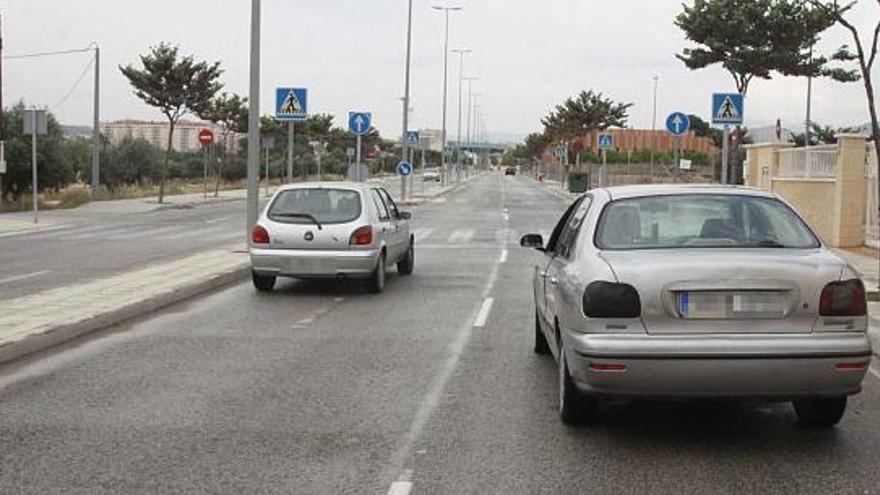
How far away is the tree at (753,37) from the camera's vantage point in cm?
3108

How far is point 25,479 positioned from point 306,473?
140 cm

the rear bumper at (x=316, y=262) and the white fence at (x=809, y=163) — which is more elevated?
the white fence at (x=809, y=163)

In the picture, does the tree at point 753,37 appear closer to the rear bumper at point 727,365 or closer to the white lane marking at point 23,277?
the white lane marking at point 23,277

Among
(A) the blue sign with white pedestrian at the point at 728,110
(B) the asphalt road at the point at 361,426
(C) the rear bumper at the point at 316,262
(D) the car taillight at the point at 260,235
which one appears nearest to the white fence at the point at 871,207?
(A) the blue sign with white pedestrian at the point at 728,110

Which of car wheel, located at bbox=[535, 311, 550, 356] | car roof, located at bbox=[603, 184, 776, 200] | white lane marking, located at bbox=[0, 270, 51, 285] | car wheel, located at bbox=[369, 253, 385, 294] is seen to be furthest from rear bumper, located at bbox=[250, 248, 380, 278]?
car roof, located at bbox=[603, 184, 776, 200]

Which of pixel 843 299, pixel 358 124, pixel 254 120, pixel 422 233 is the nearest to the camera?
pixel 843 299

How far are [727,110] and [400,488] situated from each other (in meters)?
15.6

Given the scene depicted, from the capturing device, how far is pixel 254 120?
17875 mm

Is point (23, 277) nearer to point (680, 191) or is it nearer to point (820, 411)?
point (680, 191)

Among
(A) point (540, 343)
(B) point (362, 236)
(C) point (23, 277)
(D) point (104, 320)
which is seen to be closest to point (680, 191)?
(A) point (540, 343)

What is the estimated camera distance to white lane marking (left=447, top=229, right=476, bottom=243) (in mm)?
23109

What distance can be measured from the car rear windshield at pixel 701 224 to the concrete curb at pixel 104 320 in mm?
5023

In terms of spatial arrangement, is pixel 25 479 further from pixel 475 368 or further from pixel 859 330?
pixel 859 330

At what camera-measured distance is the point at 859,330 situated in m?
5.88
